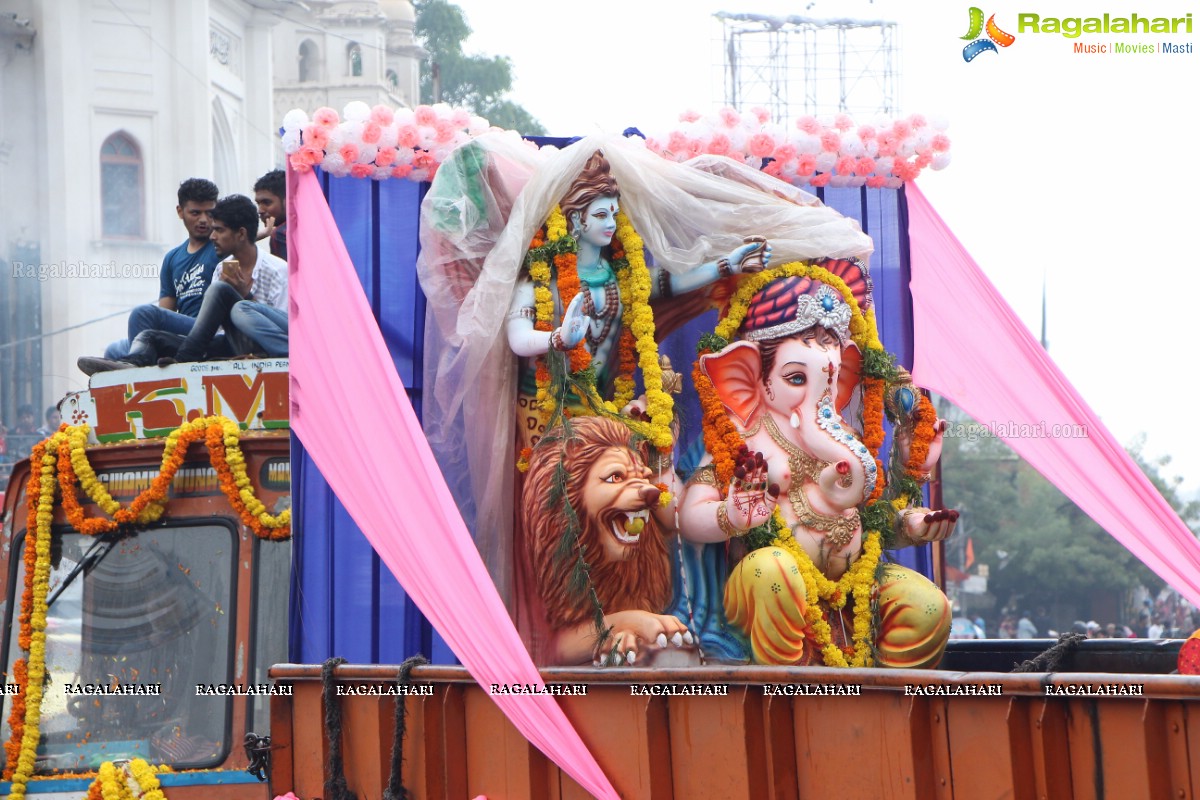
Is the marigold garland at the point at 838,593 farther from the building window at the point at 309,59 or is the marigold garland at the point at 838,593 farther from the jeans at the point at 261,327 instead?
the building window at the point at 309,59

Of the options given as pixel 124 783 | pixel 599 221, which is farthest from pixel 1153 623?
pixel 124 783

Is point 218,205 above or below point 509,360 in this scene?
above

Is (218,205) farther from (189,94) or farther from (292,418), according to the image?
(189,94)

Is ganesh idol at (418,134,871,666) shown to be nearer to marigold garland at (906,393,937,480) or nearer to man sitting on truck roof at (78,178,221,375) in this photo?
marigold garland at (906,393,937,480)

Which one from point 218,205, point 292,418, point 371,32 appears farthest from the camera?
point 371,32

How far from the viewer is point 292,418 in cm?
574

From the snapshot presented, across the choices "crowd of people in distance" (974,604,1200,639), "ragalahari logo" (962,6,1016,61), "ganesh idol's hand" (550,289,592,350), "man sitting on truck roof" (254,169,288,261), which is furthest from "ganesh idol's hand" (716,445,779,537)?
"crowd of people in distance" (974,604,1200,639)

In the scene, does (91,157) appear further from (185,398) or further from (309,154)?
(309,154)

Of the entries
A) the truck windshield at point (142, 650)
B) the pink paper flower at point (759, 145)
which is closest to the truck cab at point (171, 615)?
the truck windshield at point (142, 650)

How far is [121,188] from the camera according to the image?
2958 cm

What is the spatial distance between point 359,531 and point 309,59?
35.6 m

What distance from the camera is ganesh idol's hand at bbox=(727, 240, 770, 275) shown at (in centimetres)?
606

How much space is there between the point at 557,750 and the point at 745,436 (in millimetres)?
1634

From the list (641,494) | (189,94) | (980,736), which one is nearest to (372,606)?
(641,494)
